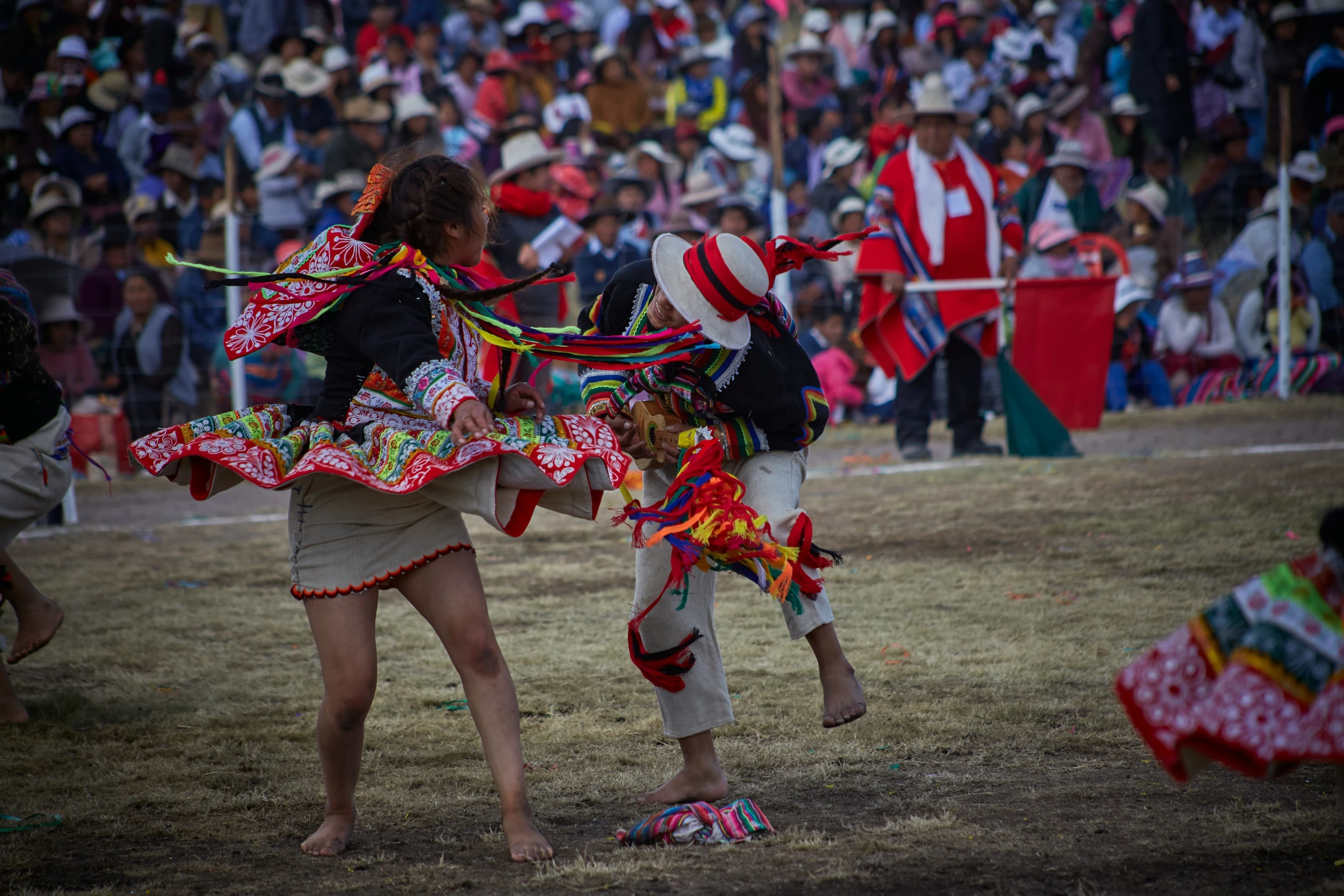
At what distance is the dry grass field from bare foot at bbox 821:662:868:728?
0.69ft

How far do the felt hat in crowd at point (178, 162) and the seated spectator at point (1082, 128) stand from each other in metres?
8.63

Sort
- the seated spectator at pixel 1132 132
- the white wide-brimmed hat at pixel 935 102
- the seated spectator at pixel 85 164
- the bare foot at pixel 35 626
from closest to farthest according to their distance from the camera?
1. the bare foot at pixel 35 626
2. the white wide-brimmed hat at pixel 935 102
3. the seated spectator at pixel 85 164
4. the seated spectator at pixel 1132 132

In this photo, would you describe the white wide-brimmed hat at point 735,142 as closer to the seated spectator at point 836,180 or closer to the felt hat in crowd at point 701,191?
the seated spectator at point 836,180

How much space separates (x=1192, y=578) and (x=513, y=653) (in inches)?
109

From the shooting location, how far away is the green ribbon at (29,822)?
3.22 metres

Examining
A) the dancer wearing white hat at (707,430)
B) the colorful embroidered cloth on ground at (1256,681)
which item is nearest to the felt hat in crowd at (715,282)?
the dancer wearing white hat at (707,430)

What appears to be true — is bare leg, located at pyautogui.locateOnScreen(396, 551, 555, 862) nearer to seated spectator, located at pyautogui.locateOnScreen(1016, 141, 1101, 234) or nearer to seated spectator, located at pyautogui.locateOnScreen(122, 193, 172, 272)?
seated spectator, located at pyautogui.locateOnScreen(122, 193, 172, 272)

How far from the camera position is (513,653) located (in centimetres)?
481

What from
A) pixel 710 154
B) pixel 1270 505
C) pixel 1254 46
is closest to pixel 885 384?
pixel 710 154

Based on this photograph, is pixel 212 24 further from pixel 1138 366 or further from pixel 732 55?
pixel 1138 366

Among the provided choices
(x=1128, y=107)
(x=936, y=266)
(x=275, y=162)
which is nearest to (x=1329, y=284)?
(x=1128, y=107)

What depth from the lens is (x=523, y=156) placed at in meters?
10.0

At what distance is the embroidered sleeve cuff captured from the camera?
263 cm

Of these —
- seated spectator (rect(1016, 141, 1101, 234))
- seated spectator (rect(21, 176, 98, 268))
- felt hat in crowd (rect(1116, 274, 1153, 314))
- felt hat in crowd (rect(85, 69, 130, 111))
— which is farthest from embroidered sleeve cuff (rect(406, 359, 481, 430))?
felt hat in crowd (rect(85, 69, 130, 111))
